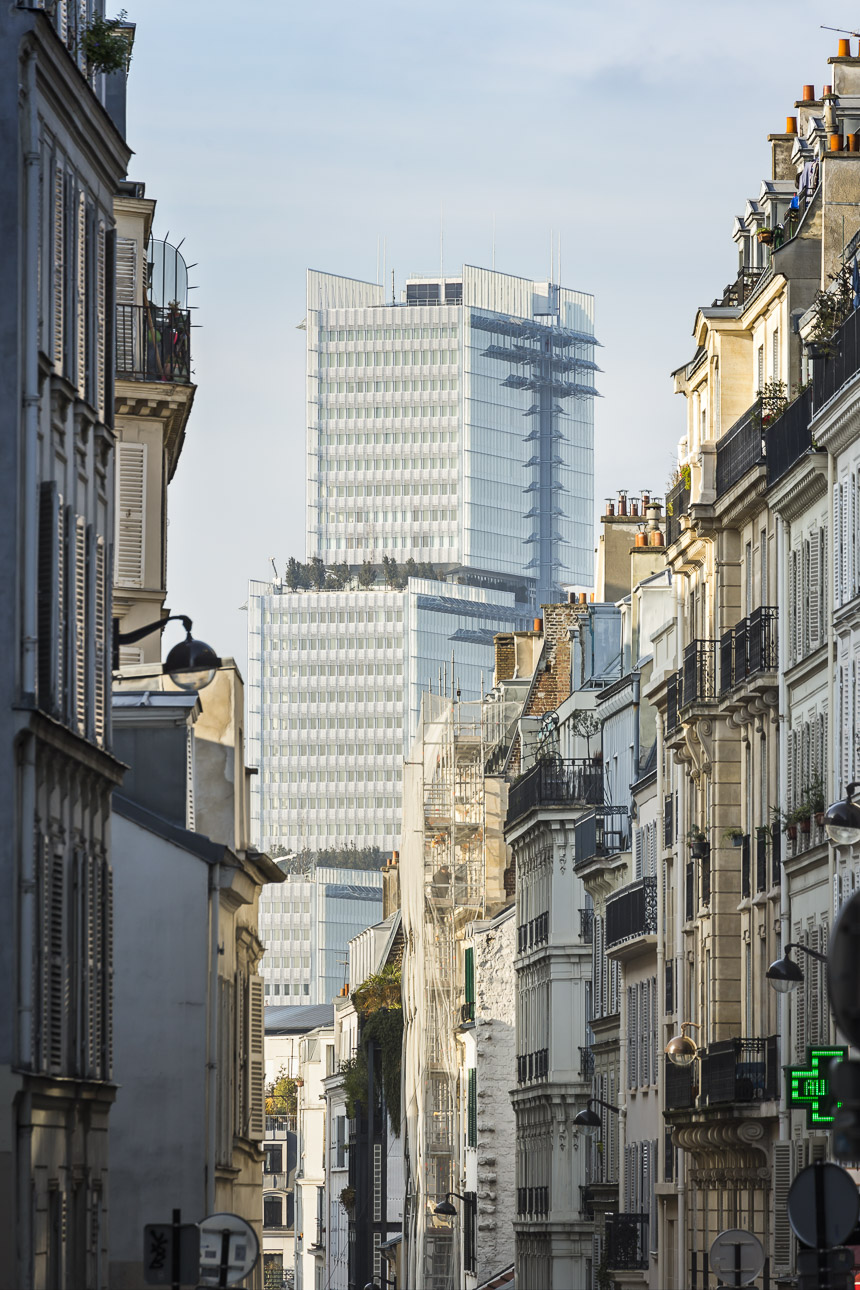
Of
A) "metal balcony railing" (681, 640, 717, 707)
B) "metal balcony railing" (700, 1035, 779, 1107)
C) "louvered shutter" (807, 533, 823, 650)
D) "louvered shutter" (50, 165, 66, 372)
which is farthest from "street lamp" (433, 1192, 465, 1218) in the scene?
"louvered shutter" (50, 165, 66, 372)

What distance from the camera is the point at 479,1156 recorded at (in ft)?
268

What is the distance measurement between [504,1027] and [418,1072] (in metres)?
4.99

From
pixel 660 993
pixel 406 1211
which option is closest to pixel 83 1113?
pixel 660 993

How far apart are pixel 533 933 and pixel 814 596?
3376cm

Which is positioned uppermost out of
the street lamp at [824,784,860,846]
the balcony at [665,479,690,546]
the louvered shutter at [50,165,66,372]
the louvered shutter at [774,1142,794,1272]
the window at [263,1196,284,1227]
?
the balcony at [665,479,690,546]

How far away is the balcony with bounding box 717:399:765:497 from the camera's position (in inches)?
1959

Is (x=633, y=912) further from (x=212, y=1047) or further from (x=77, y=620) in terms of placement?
(x=77, y=620)

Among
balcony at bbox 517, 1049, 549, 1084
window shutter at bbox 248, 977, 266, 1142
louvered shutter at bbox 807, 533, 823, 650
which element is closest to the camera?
louvered shutter at bbox 807, 533, 823, 650

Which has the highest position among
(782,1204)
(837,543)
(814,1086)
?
(837,543)

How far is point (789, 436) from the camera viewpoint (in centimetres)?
4734

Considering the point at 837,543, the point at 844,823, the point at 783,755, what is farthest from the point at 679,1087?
the point at 844,823

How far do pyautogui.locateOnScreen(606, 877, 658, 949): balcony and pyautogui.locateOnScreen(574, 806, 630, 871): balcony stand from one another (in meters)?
1.85

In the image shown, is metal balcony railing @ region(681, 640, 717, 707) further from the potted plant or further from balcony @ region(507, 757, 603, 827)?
balcony @ region(507, 757, 603, 827)

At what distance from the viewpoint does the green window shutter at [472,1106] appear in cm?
8312
